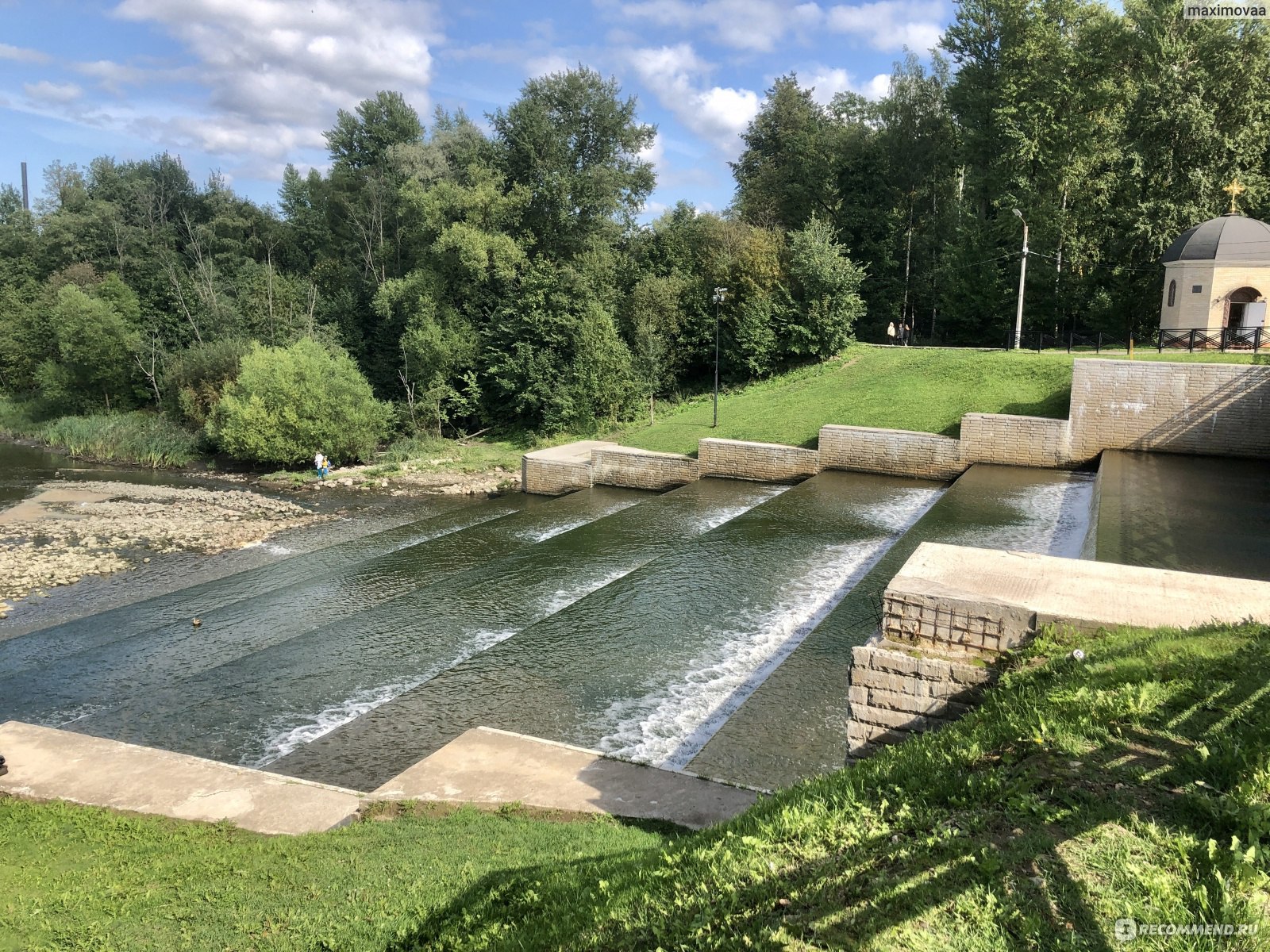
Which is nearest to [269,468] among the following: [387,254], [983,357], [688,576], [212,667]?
[387,254]

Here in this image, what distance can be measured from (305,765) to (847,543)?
9449 millimetres

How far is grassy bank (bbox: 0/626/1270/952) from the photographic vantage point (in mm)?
3244

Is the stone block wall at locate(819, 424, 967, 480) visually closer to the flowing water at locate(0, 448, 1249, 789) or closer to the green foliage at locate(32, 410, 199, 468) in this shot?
the flowing water at locate(0, 448, 1249, 789)

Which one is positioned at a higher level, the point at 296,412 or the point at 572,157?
the point at 572,157

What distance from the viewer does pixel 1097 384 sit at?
18.0 metres

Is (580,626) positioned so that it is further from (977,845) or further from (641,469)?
(641,469)

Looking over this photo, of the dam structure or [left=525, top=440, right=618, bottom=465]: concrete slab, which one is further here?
[left=525, top=440, right=618, bottom=465]: concrete slab

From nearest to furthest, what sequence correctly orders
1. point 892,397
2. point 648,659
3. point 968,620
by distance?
point 968,620 < point 648,659 < point 892,397

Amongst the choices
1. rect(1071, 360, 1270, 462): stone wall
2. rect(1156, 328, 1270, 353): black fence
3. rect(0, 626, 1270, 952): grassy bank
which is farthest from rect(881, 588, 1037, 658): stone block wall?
rect(1156, 328, 1270, 353): black fence

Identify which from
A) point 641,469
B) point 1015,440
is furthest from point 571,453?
point 1015,440

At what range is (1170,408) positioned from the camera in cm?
1744

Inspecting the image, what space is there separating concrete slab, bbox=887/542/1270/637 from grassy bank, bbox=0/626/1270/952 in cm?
39
